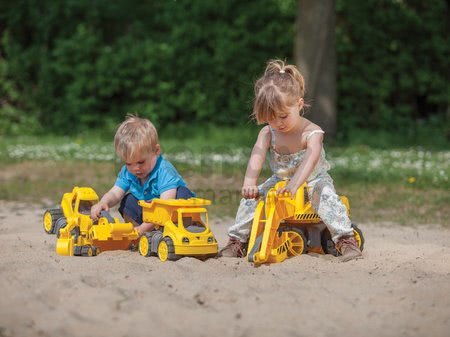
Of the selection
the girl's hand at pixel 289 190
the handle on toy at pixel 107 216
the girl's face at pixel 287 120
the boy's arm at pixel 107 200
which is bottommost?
the handle on toy at pixel 107 216

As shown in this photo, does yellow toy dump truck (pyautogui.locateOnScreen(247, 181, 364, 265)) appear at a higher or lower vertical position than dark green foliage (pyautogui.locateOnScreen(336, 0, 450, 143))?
lower

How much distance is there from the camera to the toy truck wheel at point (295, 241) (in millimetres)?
4742

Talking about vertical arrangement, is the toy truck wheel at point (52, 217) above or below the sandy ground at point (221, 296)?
below

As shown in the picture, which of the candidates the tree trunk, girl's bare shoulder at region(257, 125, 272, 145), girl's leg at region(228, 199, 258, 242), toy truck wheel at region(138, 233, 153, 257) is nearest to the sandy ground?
toy truck wheel at region(138, 233, 153, 257)

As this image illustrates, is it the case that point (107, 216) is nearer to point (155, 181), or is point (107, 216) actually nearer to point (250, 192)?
point (155, 181)

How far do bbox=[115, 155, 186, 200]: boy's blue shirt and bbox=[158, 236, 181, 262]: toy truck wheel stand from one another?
20.6 inches

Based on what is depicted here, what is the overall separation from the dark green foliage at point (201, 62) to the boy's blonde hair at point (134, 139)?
8562mm

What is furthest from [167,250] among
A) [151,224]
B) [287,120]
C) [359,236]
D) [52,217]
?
[52,217]

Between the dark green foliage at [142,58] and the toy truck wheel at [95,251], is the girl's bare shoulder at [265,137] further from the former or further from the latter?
the dark green foliage at [142,58]

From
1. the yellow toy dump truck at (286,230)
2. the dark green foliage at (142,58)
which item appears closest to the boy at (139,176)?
the yellow toy dump truck at (286,230)

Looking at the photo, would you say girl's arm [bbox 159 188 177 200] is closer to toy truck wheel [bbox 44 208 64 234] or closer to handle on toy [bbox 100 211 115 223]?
handle on toy [bbox 100 211 115 223]

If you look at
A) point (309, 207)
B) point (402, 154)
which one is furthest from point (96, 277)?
point (402, 154)

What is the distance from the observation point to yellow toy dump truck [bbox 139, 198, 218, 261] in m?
4.48

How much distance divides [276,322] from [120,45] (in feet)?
37.3
